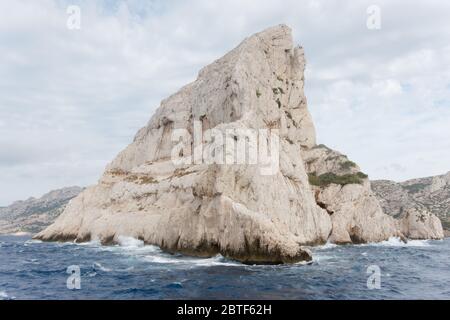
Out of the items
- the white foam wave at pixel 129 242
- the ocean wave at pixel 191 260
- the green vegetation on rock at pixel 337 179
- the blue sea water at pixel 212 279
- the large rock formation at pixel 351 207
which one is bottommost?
the blue sea water at pixel 212 279

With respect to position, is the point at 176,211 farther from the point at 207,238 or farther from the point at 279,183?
the point at 279,183

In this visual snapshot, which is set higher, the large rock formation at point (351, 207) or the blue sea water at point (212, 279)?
the large rock formation at point (351, 207)

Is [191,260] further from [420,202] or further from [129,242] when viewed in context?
[420,202]

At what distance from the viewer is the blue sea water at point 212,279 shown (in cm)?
2953

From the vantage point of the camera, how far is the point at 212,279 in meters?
34.4

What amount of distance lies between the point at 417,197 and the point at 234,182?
161704 mm

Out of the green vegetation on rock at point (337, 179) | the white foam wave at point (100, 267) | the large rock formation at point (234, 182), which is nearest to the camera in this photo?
the white foam wave at point (100, 267)

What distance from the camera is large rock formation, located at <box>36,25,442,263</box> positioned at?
50.3m

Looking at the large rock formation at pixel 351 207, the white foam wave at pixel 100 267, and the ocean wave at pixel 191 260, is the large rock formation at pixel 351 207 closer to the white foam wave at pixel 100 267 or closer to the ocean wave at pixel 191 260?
the ocean wave at pixel 191 260

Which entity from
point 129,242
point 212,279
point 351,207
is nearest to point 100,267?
point 212,279

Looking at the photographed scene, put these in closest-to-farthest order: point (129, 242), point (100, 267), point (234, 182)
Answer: point (100, 267) → point (234, 182) → point (129, 242)

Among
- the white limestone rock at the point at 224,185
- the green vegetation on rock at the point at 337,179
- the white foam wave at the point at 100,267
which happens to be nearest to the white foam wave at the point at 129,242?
the white limestone rock at the point at 224,185

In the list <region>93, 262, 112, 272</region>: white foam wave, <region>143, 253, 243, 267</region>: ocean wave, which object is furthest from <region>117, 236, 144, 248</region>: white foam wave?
<region>93, 262, 112, 272</region>: white foam wave

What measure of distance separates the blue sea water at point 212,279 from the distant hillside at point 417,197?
109 metres
